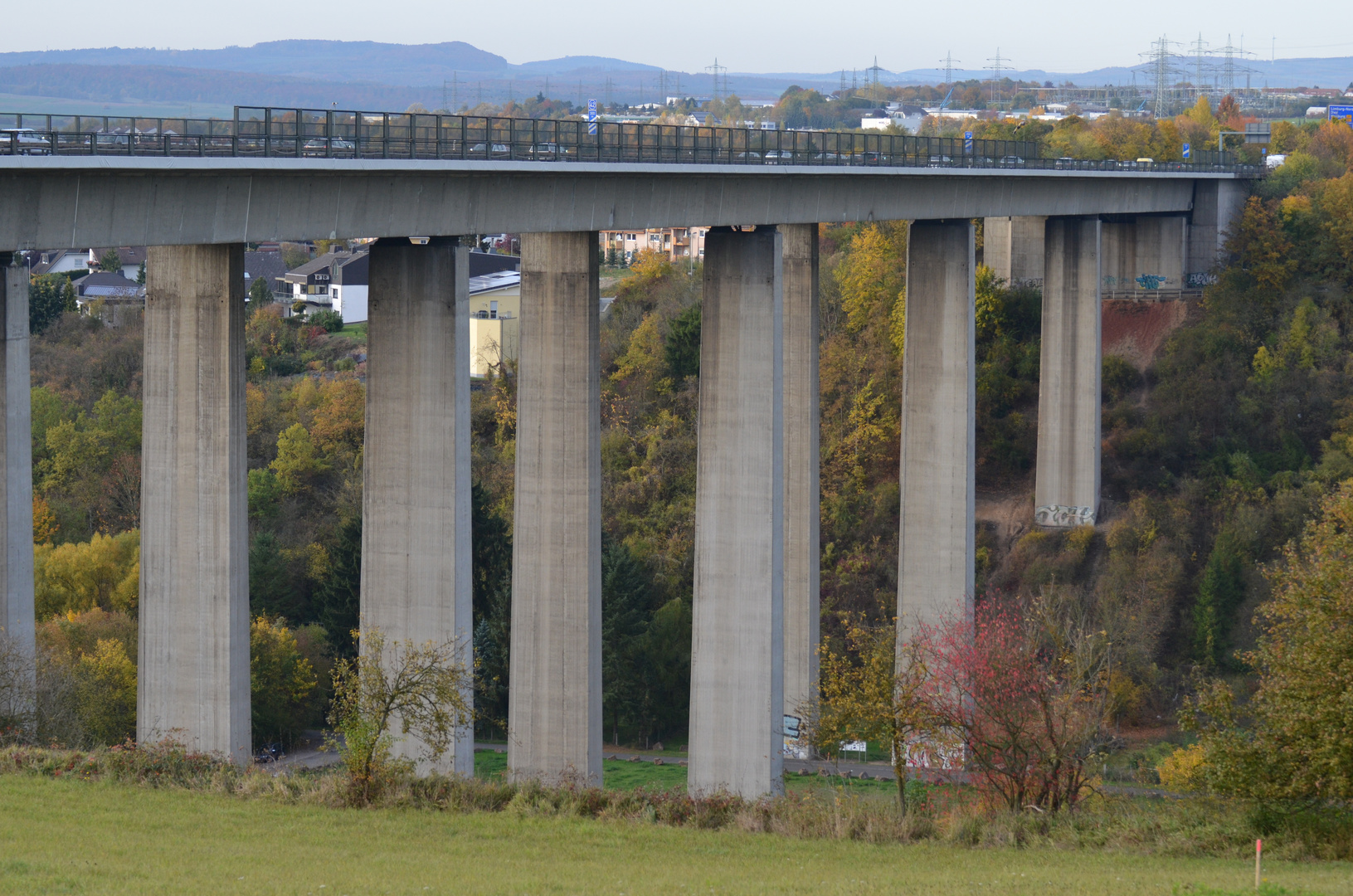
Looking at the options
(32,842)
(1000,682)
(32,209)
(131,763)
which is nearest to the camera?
(32,842)

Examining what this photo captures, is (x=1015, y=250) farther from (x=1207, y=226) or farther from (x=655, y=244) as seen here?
(x=655, y=244)

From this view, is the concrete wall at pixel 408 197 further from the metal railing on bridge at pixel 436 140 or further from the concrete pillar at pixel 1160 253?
the concrete pillar at pixel 1160 253

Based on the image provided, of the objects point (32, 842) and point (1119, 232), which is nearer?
point (32, 842)

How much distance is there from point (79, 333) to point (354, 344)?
49.8 ft

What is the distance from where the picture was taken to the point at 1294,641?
973 inches

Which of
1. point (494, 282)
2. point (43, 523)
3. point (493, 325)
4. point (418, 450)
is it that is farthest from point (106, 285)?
point (418, 450)

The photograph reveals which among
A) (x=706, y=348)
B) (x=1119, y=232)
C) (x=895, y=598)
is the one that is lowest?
(x=895, y=598)

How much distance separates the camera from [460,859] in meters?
22.4

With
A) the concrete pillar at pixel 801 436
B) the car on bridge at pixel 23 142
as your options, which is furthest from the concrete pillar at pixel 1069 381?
the car on bridge at pixel 23 142

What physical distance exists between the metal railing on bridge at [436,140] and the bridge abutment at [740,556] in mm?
4087

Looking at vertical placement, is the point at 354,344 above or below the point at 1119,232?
below

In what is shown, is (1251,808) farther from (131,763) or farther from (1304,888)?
(131,763)

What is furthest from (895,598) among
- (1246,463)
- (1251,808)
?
(1251,808)

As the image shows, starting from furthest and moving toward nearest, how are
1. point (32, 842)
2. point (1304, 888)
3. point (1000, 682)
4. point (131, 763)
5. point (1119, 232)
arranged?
point (1119, 232) < point (1000, 682) < point (131, 763) < point (32, 842) < point (1304, 888)
